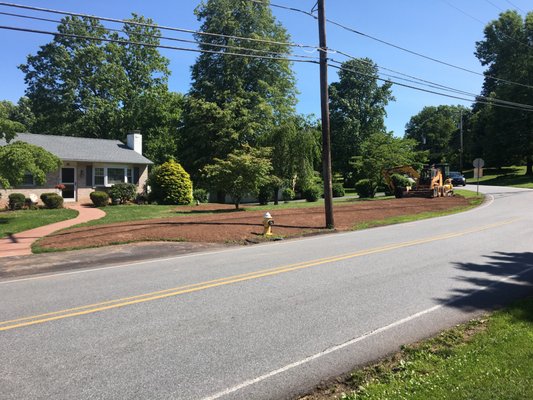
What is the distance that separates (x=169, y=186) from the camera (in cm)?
2881

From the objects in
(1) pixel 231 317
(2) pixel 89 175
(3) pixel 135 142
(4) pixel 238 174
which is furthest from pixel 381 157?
(1) pixel 231 317

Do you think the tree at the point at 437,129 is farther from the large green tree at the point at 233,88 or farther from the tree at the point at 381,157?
the large green tree at the point at 233,88

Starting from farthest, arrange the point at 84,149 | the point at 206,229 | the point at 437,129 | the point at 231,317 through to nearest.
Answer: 1. the point at 437,129
2. the point at 84,149
3. the point at 206,229
4. the point at 231,317

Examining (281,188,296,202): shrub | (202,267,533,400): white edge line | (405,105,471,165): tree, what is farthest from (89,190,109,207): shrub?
(405,105,471,165): tree

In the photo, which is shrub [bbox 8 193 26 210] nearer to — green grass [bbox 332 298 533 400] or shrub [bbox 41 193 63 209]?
shrub [bbox 41 193 63 209]

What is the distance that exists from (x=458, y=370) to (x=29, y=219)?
18720 mm

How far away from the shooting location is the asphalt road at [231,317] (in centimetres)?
417

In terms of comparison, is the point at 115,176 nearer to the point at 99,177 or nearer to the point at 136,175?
the point at 99,177

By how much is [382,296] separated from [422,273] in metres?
2.09

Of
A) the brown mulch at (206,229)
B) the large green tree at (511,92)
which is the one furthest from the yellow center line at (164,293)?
the large green tree at (511,92)

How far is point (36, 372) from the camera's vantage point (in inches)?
168

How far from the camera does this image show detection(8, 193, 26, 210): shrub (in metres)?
23.1

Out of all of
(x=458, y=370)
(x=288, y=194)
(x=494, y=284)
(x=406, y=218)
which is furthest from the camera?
(x=288, y=194)

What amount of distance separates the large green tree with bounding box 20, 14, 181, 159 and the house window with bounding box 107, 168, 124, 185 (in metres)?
15.0
